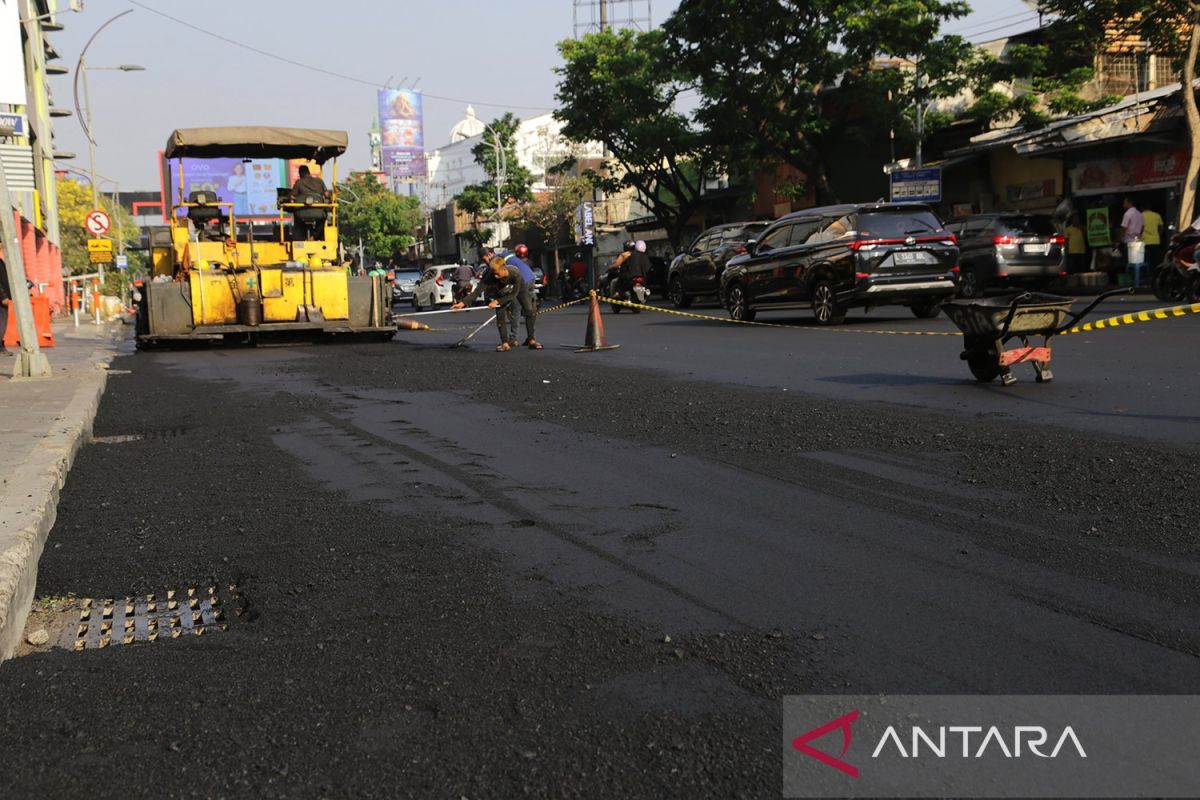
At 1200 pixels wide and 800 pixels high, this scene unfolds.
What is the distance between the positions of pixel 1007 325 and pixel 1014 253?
1463cm

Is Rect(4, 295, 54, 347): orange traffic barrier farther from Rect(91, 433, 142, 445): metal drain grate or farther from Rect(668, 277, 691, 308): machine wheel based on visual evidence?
Rect(668, 277, 691, 308): machine wheel

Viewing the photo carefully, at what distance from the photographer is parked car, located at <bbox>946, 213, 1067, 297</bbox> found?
23531 mm

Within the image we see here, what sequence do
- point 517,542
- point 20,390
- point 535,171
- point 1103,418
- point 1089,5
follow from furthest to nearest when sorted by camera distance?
point 535,171, point 1089,5, point 20,390, point 1103,418, point 517,542

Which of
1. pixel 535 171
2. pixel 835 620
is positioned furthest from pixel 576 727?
pixel 535 171

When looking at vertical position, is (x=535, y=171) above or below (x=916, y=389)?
above

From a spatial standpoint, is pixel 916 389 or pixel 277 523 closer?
pixel 277 523

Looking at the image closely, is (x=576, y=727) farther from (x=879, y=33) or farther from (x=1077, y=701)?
(x=879, y=33)

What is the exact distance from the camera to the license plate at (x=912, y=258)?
18.7 m

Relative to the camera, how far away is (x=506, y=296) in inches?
710

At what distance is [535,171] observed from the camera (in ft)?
390

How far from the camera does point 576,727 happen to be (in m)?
3.30

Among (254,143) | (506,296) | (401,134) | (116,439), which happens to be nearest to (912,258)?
(506,296)

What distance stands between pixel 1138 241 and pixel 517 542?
73.1 ft

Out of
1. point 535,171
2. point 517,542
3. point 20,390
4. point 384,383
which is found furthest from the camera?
point 535,171
